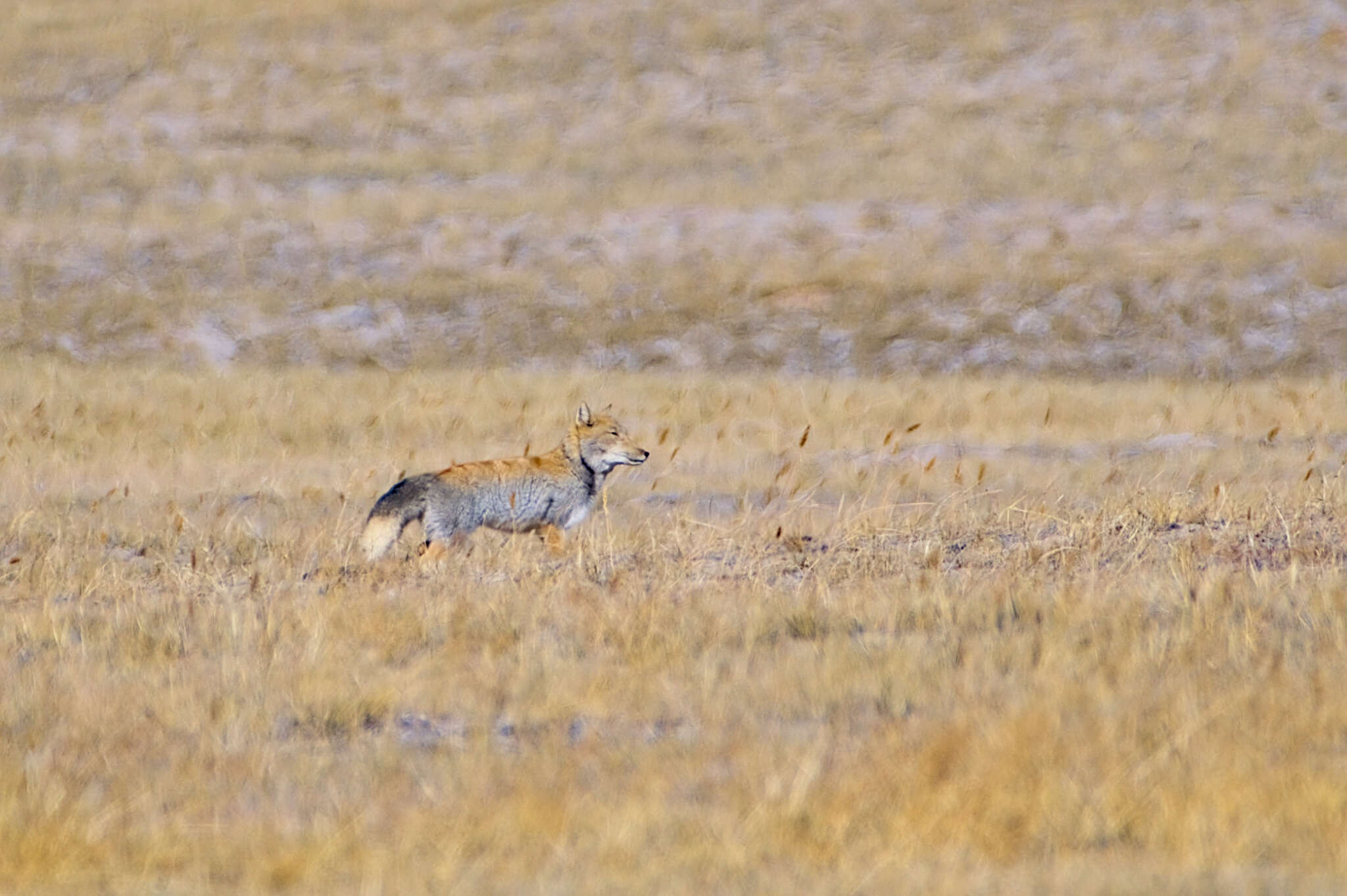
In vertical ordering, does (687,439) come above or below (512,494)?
below

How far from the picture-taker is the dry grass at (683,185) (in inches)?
989

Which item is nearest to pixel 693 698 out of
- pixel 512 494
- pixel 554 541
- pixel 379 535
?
pixel 379 535

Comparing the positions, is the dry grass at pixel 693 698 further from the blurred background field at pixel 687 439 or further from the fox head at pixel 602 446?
the fox head at pixel 602 446

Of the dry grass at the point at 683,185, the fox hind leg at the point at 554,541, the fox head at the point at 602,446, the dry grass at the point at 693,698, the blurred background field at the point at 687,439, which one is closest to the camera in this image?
the dry grass at the point at 693,698

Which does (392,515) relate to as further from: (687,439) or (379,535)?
(687,439)

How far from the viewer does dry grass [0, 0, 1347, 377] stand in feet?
82.4

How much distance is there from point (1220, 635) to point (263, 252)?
2357 centimetres

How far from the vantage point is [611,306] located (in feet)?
85.7

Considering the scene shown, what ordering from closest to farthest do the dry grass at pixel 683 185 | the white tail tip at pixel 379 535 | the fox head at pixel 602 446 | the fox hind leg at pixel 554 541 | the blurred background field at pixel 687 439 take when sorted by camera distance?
the blurred background field at pixel 687 439 < the white tail tip at pixel 379 535 < the fox hind leg at pixel 554 541 < the fox head at pixel 602 446 < the dry grass at pixel 683 185

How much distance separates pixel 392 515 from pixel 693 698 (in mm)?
4665

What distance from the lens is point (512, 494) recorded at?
1145 centimetres

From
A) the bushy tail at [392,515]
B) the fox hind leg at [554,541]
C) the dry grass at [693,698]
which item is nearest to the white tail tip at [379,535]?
the bushy tail at [392,515]

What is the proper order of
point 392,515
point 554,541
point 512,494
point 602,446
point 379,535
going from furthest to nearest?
point 602,446 < point 512,494 < point 554,541 < point 392,515 < point 379,535

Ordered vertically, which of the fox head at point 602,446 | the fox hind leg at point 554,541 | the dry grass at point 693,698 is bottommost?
the fox hind leg at point 554,541
